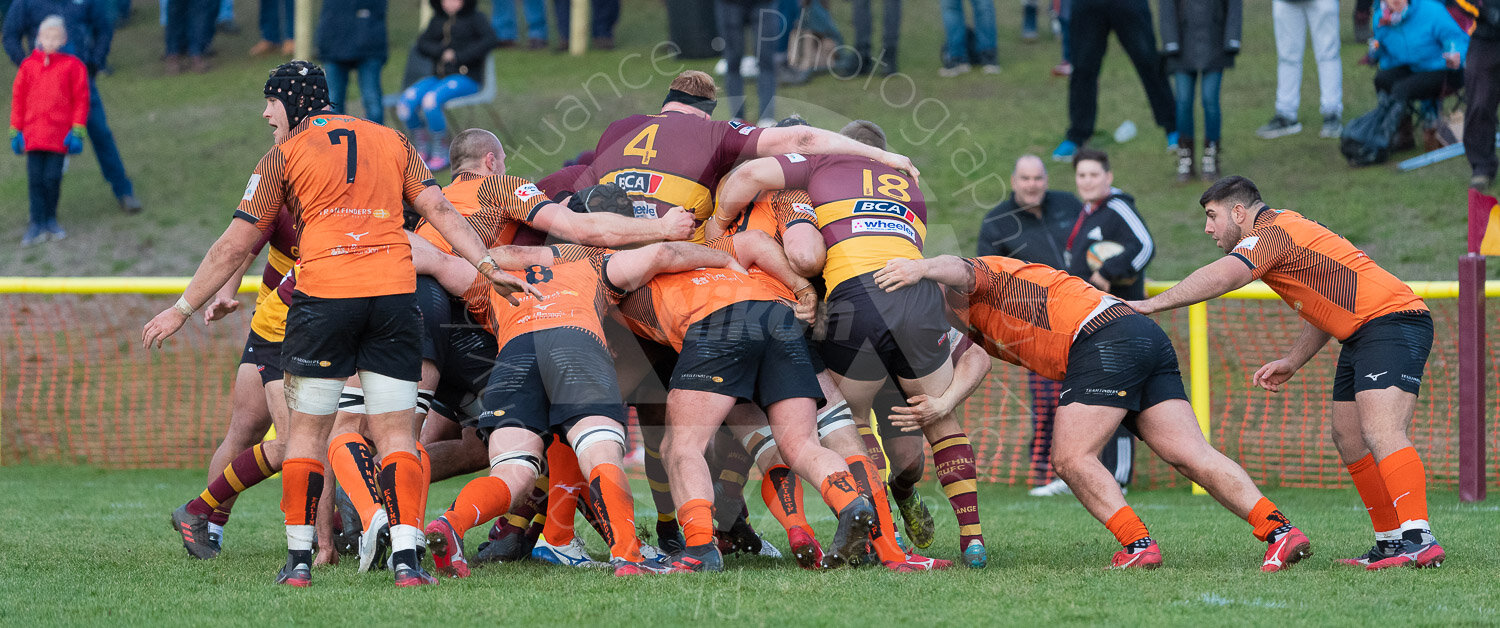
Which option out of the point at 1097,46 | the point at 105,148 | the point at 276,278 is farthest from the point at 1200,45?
the point at 105,148

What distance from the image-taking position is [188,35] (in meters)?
18.7

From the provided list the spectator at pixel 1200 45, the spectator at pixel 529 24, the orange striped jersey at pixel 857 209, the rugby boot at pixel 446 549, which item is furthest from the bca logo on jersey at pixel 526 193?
the spectator at pixel 529 24

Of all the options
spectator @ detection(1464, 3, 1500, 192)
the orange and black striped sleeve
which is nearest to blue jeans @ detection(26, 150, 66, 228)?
the orange and black striped sleeve

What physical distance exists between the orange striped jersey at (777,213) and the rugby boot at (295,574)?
243cm

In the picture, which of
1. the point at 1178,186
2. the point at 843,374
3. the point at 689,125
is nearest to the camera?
the point at 843,374

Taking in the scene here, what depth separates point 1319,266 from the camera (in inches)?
236

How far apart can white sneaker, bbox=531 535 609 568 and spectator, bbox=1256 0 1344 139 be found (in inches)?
361

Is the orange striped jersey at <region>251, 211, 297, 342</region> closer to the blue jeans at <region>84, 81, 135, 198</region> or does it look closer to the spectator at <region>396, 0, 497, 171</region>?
the spectator at <region>396, 0, 497, 171</region>

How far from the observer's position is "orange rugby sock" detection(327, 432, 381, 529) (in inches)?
218

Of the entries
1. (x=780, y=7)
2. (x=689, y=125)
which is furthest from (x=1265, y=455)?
(x=780, y=7)

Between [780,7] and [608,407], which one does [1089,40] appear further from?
[608,407]

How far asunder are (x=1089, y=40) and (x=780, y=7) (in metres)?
4.70

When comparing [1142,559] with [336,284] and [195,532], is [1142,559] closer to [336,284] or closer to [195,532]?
[336,284]

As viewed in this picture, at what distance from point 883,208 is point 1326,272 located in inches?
75.6
